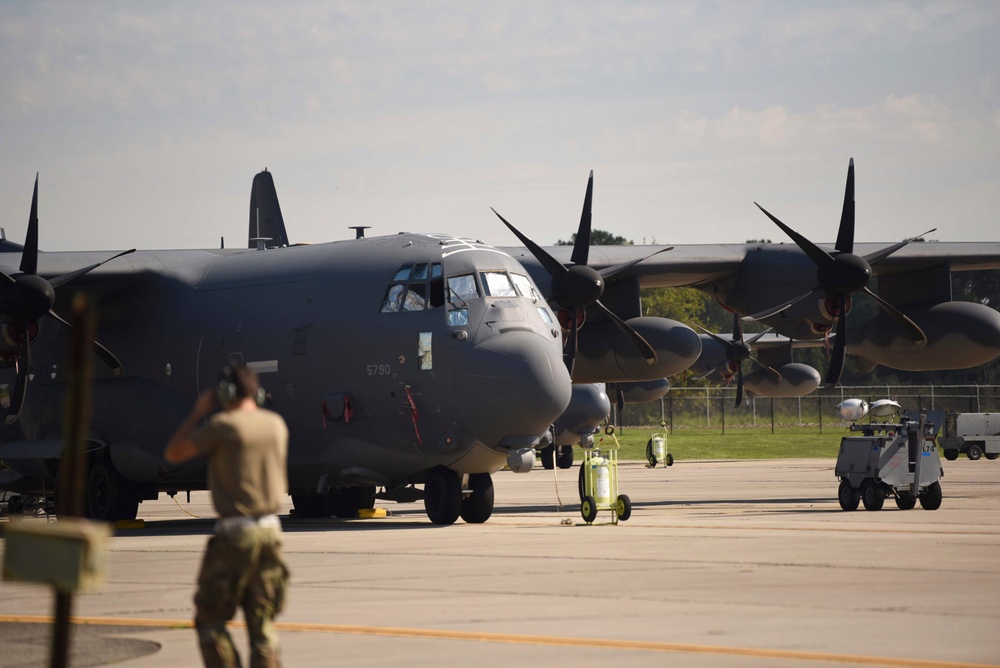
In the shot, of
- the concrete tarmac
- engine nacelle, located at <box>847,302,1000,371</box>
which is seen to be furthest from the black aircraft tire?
engine nacelle, located at <box>847,302,1000,371</box>

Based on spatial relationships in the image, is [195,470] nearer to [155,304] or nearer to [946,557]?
[155,304]

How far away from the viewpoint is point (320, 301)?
71.3ft

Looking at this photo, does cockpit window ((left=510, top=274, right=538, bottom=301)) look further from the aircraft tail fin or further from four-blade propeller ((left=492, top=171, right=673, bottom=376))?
the aircraft tail fin

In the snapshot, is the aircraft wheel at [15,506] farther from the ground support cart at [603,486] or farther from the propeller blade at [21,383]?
the ground support cart at [603,486]

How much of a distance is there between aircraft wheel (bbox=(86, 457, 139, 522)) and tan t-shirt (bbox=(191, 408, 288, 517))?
17.0 m

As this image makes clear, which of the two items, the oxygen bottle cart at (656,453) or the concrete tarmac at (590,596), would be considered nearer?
the concrete tarmac at (590,596)

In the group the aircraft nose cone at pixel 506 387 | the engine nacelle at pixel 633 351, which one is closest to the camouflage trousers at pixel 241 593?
the aircraft nose cone at pixel 506 387

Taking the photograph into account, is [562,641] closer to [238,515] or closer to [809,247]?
[238,515]

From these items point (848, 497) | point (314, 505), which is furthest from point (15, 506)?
point (848, 497)

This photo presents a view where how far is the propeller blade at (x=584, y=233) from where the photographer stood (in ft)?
84.5

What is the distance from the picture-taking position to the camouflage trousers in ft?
24.3

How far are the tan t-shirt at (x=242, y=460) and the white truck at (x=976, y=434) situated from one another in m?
48.8

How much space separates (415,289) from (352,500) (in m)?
5.63

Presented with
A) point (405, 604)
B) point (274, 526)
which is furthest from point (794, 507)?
point (274, 526)
